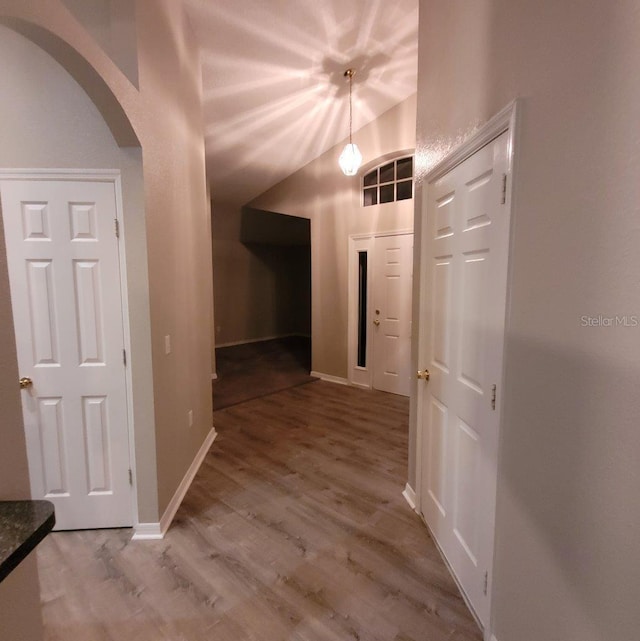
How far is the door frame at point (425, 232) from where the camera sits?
126 cm

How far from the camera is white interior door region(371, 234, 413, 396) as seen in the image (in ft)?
14.9

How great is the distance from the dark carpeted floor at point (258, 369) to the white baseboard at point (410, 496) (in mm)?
2490

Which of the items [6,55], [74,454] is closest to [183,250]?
[6,55]

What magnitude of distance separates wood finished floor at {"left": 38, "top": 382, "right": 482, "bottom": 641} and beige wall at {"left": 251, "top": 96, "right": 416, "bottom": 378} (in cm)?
257

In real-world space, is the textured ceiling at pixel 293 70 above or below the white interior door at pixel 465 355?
above

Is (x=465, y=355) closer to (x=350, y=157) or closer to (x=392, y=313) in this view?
(x=350, y=157)

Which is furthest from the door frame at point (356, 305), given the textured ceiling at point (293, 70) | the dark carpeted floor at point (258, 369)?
the textured ceiling at point (293, 70)

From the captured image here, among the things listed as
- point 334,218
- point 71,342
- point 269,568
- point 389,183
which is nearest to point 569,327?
point 269,568

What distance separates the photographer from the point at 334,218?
5125 millimetres

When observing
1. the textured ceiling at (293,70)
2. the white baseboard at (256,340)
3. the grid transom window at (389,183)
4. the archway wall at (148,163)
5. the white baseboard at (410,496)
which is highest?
the textured ceiling at (293,70)

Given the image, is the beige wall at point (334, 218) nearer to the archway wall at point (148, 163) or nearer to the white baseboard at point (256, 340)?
the archway wall at point (148, 163)

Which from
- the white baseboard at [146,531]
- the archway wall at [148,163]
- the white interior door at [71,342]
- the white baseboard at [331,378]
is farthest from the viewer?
the white baseboard at [331,378]

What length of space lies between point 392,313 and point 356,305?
575 mm

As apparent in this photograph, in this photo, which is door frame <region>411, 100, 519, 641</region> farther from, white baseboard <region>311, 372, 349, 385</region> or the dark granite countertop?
white baseboard <region>311, 372, 349, 385</region>
